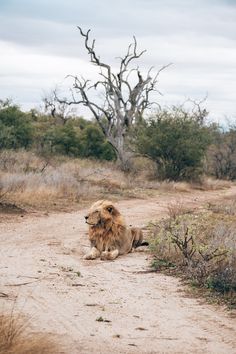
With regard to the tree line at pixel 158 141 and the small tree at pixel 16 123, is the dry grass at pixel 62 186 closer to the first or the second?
the tree line at pixel 158 141

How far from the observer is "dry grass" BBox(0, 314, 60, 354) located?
18.4 ft

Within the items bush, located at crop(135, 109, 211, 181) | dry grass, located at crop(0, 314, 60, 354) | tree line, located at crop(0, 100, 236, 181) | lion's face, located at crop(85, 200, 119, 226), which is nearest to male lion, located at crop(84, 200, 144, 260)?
lion's face, located at crop(85, 200, 119, 226)

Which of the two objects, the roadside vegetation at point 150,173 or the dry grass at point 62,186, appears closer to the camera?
the roadside vegetation at point 150,173

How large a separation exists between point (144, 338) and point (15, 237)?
6.76 metres

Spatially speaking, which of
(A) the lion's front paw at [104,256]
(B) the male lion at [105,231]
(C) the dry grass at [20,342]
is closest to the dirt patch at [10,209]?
(B) the male lion at [105,231]

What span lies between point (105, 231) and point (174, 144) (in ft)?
70.1

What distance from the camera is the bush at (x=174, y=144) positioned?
3241 cm

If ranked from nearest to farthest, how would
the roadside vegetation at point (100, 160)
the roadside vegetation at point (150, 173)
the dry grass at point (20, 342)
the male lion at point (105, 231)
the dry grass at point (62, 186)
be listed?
the dry grass at point (20, 342) → the roadside vegetation at point (150, 173) → the male lion at point (105, 231) → the dry grass at point (62, 186) → the roadside vegetation at point (100, 160)

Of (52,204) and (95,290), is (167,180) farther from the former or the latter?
(95,290)

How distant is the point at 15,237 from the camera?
13227 millimetres

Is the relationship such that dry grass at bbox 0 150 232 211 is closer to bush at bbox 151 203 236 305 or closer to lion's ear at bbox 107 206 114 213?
lion's ear at bbox 107 206 114 213

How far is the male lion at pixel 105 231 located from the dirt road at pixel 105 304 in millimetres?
245

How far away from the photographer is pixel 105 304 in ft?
26.9

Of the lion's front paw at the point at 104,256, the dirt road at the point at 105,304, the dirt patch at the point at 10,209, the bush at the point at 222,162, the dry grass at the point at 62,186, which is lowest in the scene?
the dirt road at the point at 105,304
